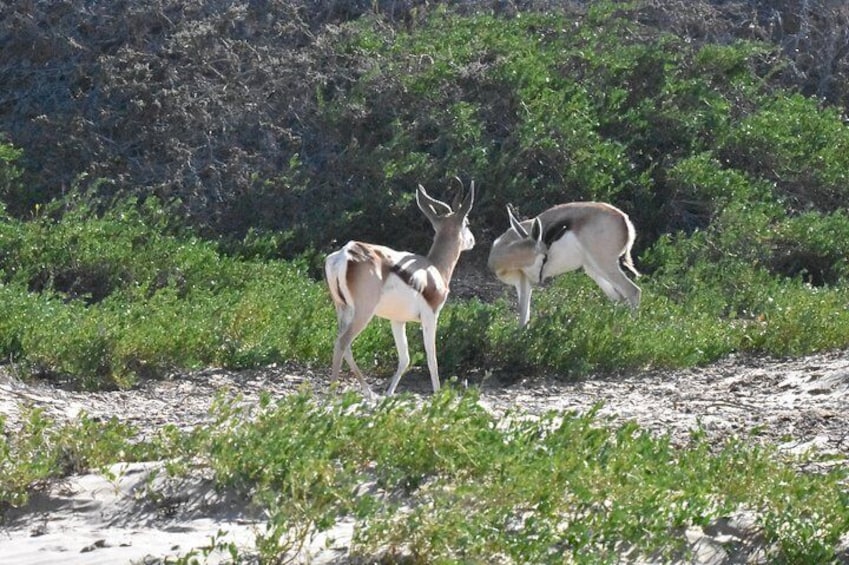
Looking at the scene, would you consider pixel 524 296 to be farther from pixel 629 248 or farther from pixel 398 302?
pixel 398 302

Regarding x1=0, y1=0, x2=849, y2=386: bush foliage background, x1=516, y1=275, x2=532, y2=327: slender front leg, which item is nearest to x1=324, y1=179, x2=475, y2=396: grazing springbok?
x1=0, y1=0, x2=849, y2=386: bush foliage background

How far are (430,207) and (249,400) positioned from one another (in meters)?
2.31

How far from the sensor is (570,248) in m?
13.7

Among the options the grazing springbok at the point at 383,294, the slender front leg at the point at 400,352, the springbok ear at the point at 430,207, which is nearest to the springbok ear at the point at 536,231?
the springbok ear at the point at 430,207

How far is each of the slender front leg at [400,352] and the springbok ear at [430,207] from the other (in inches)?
45.2

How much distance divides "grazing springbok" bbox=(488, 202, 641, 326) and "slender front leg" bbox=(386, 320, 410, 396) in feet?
9.72

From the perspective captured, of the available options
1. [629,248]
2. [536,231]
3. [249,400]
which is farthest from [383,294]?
[629,248]

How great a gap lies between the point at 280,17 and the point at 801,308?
7.33m

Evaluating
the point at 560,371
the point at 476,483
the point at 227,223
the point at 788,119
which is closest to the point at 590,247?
the point at 560,371

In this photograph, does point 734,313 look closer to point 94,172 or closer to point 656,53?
point 656,53

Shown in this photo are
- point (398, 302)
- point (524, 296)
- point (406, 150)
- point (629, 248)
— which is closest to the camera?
point (398, 302)

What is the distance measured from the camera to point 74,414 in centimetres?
926

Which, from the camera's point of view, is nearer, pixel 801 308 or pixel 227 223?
pixel 801 308

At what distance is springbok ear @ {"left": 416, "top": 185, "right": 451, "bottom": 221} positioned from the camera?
1159 cm
